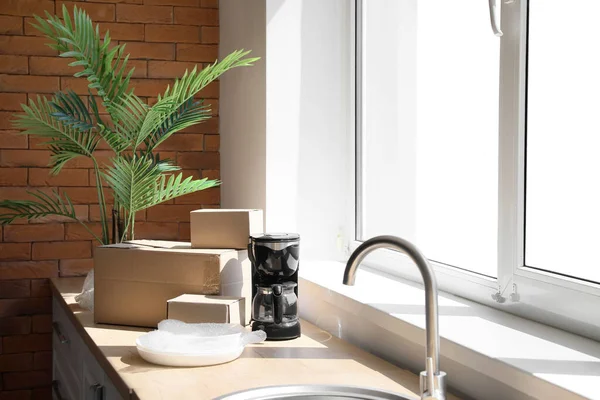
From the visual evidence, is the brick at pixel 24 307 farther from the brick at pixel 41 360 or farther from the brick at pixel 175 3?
the brick at pixel 175 3

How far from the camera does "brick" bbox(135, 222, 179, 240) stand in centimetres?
319

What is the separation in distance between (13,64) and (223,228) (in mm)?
1397

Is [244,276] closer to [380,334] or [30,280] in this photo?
[380,334]

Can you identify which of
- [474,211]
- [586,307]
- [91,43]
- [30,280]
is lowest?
[30,280]

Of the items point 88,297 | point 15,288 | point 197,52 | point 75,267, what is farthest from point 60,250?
point 197,52

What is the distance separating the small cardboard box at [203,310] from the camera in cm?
193

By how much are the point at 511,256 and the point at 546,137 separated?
28cm

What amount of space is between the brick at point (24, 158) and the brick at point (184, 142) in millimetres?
470

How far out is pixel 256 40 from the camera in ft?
8.45

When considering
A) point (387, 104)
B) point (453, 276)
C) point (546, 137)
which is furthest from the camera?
point (387, 104)

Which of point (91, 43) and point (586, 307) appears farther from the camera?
point (91, 43)

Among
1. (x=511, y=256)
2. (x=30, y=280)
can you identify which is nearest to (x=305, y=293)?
(x=511, y=256)

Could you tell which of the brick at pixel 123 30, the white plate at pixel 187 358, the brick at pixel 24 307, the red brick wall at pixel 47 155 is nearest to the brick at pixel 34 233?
the red brick wall at pixel 47 155

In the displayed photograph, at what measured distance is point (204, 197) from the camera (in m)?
3.25
